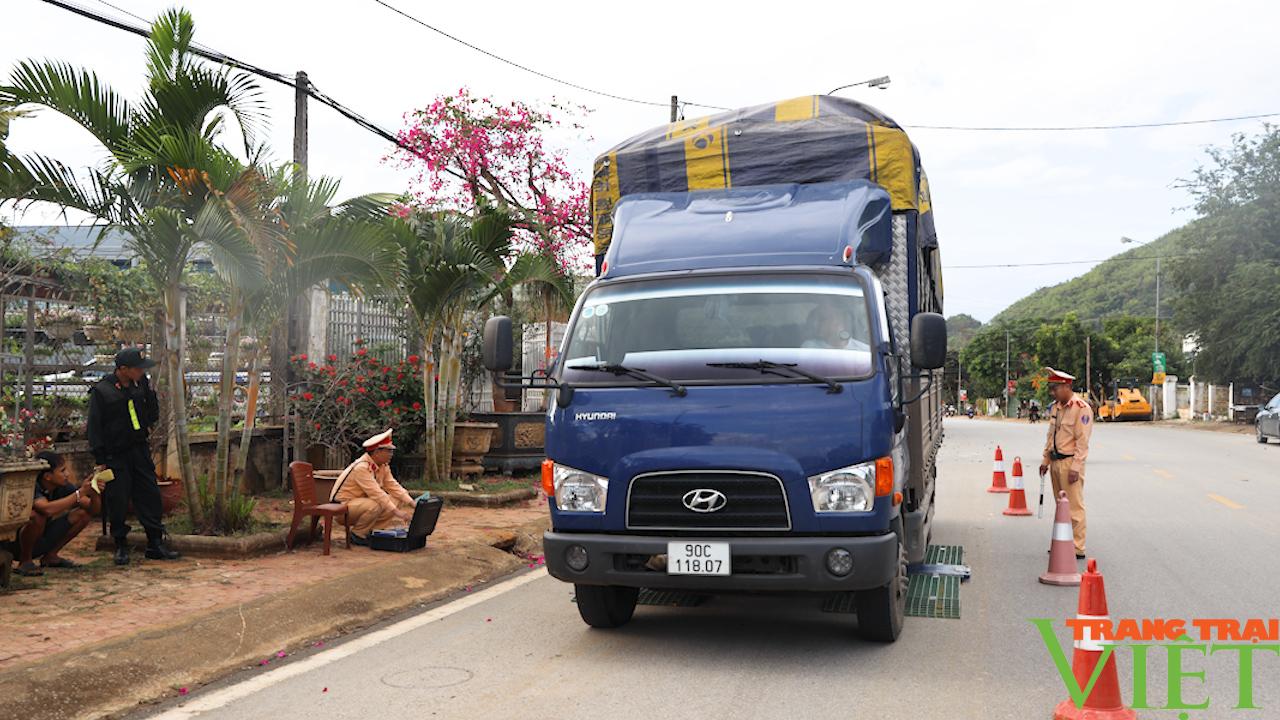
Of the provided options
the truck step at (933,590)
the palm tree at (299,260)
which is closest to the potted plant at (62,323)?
the palm tree at (299,260)

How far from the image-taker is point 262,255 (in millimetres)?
8812

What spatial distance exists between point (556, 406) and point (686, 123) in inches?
115

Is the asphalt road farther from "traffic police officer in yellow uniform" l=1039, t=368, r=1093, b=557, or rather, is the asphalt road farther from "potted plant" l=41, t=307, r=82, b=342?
"potted plant" l=41, t=307, r=82, b=342

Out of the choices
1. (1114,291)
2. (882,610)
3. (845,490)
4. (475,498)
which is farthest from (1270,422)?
(1114,291)

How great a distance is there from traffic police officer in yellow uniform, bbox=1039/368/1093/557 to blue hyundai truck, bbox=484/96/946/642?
259 cm

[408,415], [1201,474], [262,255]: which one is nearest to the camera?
[262,255]

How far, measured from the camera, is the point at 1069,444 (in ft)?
31.7

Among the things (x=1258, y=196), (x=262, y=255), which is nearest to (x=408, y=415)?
(x=262, y=255)

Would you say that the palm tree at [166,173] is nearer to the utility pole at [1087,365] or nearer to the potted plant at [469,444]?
the potted plant at [469,444]

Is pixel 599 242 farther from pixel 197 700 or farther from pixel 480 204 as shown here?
pixel 480 204

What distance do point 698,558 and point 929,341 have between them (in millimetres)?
1873

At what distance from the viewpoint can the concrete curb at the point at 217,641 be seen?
5137mm

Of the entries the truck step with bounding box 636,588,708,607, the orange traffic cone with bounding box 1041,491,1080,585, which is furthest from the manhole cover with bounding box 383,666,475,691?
the orange traffic cone with bounding box 1041,491,1080,585

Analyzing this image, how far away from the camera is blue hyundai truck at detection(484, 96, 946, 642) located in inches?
224
